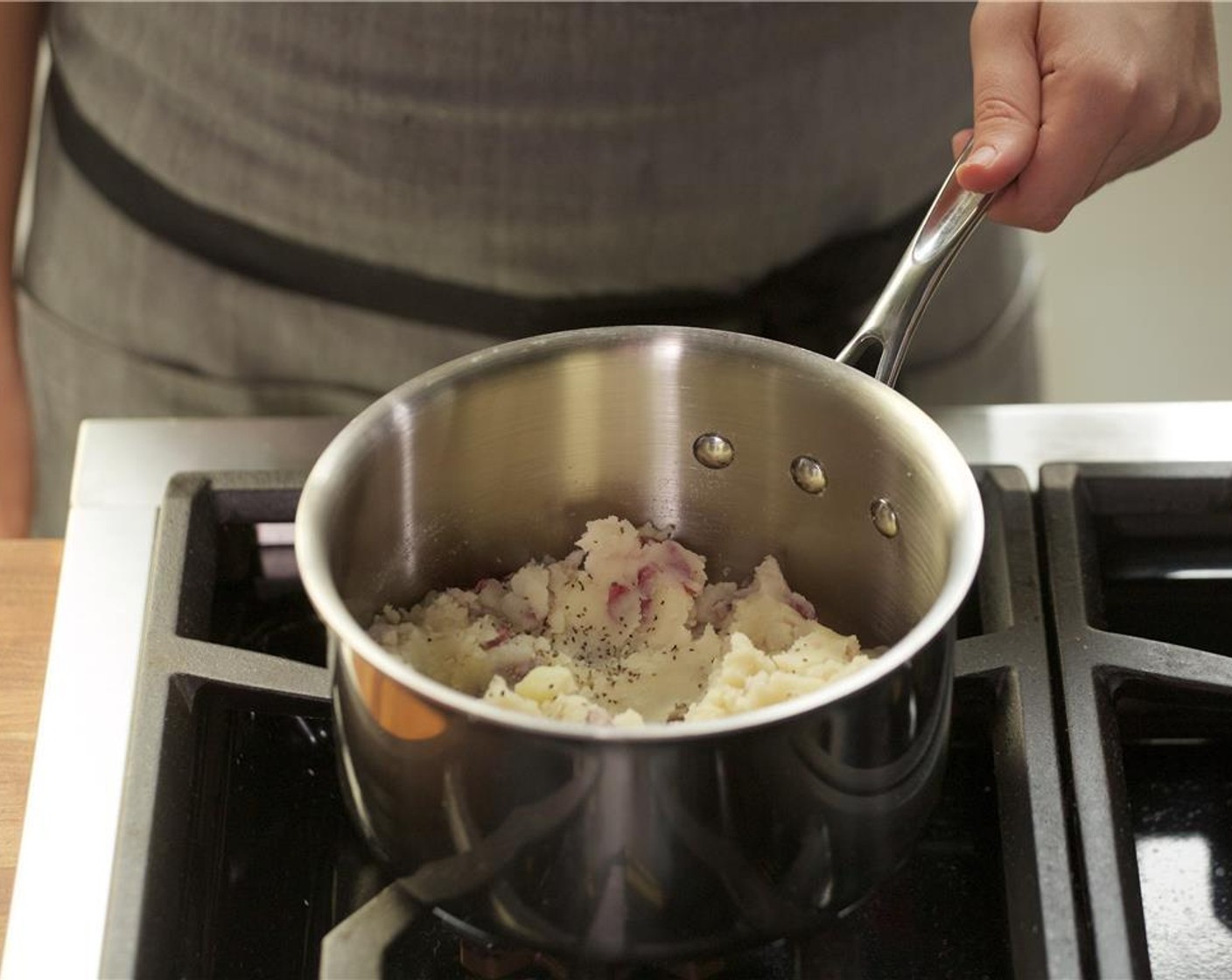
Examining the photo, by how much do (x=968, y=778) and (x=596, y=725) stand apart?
0.75ft

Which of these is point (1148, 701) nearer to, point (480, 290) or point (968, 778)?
point (968, 778)

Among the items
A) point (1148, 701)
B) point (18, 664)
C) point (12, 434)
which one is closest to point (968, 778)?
point (1148, 701)

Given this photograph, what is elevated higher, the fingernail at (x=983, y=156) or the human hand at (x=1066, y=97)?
the human hand at (x=1066, y=97)

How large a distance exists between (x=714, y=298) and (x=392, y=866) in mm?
518

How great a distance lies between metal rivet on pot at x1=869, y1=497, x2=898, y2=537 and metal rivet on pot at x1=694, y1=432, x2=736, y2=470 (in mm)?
65

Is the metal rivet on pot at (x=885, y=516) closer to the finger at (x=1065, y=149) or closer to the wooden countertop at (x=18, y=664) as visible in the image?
the finger at (x=1065, y=149)

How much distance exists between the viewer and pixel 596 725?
464 millimetres

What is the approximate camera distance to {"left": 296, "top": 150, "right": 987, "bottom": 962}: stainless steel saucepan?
1.50 feet

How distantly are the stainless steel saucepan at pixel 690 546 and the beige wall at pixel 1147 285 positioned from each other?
1.20 metres

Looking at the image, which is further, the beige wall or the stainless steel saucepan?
the beige wall

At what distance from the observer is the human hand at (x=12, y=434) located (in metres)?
1.02

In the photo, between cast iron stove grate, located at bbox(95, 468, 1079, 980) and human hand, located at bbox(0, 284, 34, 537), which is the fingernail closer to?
cast iron stove grate, located at bbox(95, 468, 1079, 980)

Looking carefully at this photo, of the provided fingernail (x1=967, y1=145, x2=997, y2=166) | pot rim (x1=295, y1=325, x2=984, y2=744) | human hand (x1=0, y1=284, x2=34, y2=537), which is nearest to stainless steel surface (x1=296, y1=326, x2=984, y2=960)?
pot rim (x1=295, y1=325, x2=984, y2=744)

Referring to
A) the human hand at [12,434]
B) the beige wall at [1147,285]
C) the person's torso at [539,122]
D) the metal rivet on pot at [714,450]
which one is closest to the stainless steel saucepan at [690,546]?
the metal rivet on pot at [714,450]
